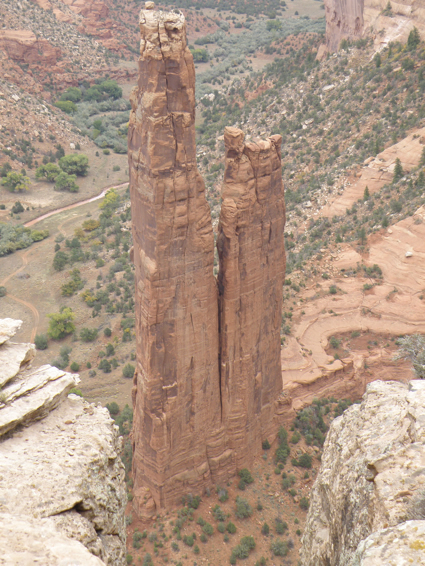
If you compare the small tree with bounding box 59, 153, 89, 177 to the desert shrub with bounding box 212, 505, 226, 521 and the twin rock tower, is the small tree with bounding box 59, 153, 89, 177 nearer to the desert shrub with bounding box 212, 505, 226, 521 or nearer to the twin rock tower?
the twin rock tower

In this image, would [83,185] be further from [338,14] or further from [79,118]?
[338,14]

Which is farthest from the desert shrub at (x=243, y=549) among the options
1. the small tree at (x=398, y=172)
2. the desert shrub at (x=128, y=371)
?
the small tree at (x=398, y=172)

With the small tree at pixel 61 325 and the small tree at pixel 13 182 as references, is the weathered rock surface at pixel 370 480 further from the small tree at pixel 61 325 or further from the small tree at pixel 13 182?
the small tree at pixel 13 182

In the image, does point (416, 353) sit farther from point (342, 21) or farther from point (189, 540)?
point (342, 21)

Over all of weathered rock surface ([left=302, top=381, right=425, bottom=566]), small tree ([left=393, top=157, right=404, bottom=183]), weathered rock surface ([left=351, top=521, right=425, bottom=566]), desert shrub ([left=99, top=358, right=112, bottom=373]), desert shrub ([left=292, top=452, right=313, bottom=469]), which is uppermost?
weathered rock surface ([left=351, top=521, right=425, bottom=566])

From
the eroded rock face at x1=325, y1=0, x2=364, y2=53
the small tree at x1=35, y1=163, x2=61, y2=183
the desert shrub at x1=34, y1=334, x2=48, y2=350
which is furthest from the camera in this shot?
the small tree at x1=35, y1=163, x2=61, y2=183

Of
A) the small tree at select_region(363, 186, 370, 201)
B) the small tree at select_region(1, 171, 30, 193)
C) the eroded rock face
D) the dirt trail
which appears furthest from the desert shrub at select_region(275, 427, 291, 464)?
the small tree at select_region(1, 171, 30, 193)

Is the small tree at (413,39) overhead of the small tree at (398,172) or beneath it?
overhead
